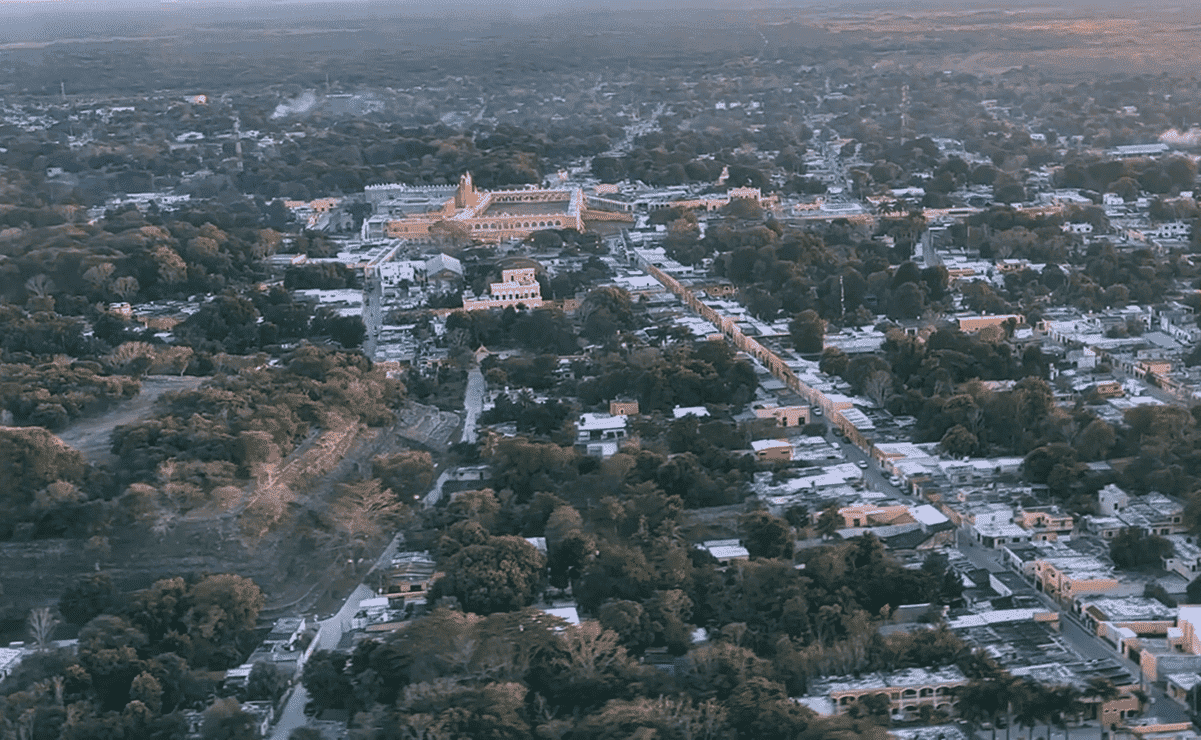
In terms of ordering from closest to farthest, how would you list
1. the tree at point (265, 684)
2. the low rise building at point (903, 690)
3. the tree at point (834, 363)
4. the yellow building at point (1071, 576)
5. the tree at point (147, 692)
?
1. the low rise building at point (903, 690)
2. the tree at point (147, 692)
3. the tree at point (265, 684)
4. the yellow building at point (1071, 576)
5. the tree at point (834, 363)

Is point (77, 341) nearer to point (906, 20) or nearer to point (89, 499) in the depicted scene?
point (89, 499)

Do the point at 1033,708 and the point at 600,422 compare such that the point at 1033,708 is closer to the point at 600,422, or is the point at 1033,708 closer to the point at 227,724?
the point at 227,724

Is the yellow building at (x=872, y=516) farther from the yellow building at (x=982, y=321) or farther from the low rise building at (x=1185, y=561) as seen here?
the yellow building at (x=982, y=321)

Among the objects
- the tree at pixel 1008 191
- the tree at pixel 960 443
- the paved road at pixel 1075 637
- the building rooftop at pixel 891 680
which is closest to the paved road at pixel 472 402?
the paved road at pixel 1075 637

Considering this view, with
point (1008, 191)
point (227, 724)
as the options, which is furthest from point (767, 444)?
point (1008, 191)

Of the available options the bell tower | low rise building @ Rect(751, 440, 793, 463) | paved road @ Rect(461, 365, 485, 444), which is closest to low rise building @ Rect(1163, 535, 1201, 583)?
low rise building @ Rect(751, 440, 793, 463)

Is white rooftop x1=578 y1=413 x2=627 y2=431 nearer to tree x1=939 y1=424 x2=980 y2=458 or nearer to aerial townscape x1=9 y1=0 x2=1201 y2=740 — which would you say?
aerial townscape x1=9 y1=0 x2=1201 y2=740

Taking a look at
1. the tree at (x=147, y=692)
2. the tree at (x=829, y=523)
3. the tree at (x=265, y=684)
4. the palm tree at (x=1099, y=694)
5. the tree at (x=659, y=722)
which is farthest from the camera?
the tree at (x=829, y=523)

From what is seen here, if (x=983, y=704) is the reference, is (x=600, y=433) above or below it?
below
